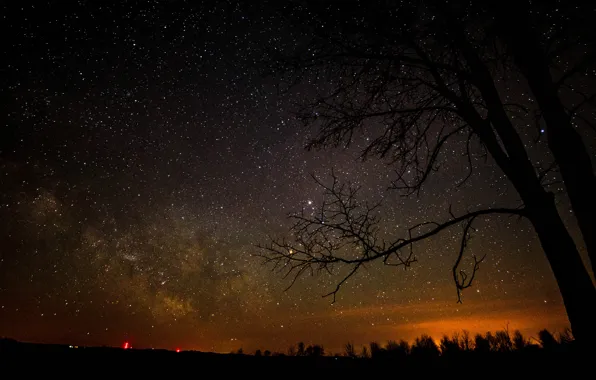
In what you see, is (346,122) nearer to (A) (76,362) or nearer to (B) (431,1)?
(B) (431,1)

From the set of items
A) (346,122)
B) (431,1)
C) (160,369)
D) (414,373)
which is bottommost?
(414,373)

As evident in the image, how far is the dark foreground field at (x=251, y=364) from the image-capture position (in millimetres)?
3156

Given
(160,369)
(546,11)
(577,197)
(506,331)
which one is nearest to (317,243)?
(160,369)

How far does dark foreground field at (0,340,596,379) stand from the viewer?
3.16 m

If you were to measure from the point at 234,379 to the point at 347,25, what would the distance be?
487 centimetres

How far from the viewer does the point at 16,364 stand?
9.85 ft

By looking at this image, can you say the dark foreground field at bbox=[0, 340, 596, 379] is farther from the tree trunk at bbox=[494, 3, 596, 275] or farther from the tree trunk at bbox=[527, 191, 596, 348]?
the tree trunk at bbox=[494, 3, 596, 275]

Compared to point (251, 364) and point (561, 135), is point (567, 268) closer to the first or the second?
point (561, 135)

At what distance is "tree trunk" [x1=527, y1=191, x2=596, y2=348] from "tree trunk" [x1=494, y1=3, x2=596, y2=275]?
0.77ft

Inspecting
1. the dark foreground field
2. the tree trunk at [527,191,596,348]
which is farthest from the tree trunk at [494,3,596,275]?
the dark foreground field

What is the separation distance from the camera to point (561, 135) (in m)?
3.10

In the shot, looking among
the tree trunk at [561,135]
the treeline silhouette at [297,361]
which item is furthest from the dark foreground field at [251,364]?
the tree trunk at [561,135]

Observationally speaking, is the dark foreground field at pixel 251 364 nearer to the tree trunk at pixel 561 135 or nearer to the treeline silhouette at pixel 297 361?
the treeline silhouette at pixel 297 361

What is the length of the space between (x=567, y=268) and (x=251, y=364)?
160 inches
